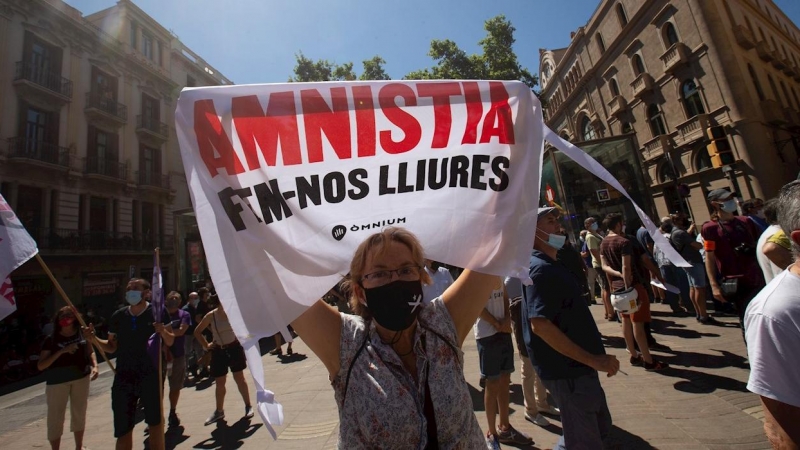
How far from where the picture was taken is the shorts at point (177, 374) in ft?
17.7

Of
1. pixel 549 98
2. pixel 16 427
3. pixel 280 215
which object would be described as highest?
pixel 549 98

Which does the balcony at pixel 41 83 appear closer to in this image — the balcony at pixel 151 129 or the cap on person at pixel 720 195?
the balcony at pixel 151 129

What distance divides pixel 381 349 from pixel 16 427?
26.5ft

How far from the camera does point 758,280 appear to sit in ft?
12.8

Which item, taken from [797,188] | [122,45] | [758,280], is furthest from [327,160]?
[122,45]

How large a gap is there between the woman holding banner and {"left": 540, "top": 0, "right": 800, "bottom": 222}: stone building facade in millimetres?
13866

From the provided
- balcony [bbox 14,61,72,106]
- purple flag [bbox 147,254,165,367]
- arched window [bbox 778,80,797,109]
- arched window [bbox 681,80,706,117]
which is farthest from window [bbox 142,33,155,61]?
arched window [bbox 778,80,797,109]

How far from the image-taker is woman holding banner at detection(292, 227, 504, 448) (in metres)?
1.32

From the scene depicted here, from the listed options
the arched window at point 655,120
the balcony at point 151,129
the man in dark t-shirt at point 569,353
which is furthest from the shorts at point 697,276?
the balcony at point 151,129

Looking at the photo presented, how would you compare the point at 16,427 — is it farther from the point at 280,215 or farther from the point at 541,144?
the point at 541,144

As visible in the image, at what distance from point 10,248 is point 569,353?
4127mm

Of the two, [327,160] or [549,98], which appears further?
[549,98]

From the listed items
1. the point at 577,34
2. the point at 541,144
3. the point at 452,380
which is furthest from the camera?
the point at 577,34

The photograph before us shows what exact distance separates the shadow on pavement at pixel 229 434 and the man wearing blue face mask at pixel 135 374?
70 cm
